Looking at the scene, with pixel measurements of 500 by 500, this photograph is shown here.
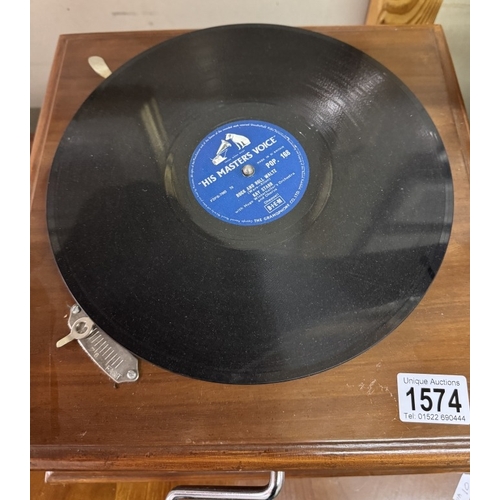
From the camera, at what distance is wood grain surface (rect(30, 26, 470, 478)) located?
49 centimetres

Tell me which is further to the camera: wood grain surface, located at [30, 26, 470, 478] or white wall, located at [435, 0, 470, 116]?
white wall, located at [435, 0, 470, 116]

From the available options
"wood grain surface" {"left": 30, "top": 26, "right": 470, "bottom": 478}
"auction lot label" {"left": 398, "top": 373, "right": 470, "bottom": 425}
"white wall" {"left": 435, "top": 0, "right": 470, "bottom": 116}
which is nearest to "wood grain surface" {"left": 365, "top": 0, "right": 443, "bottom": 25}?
"white wall" {"left": 435, "top": 0, "right": 470, "bottom": 116}

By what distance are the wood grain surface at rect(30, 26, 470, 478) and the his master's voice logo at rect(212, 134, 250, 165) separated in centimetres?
25

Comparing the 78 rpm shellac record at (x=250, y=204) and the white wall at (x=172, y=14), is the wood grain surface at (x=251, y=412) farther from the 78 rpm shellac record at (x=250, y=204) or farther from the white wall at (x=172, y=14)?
the white wall at (x=172, y=14)

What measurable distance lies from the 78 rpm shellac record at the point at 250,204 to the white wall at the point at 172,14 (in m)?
0.30

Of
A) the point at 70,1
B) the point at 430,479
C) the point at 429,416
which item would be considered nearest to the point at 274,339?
the point at 429,416

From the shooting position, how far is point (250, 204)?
0.61m

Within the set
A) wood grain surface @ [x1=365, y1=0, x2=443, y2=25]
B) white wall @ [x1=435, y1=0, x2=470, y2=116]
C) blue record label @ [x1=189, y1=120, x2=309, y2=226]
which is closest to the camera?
blue record label @ [x1=189, y1=120, x2=309, y2=226]

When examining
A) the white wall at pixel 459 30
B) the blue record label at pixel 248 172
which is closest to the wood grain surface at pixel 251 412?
the blue record label at pixel 248 172

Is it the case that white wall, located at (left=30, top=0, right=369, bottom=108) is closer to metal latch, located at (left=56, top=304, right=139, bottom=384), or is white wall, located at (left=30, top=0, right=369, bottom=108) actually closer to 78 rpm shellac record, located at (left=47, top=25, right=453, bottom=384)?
78 rpm shellac record, located at (left=47, top=25, right=453, bottom=384)

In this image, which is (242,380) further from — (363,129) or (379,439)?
(363,129)

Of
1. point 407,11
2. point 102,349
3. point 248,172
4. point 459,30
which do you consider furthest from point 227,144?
point 459,30
